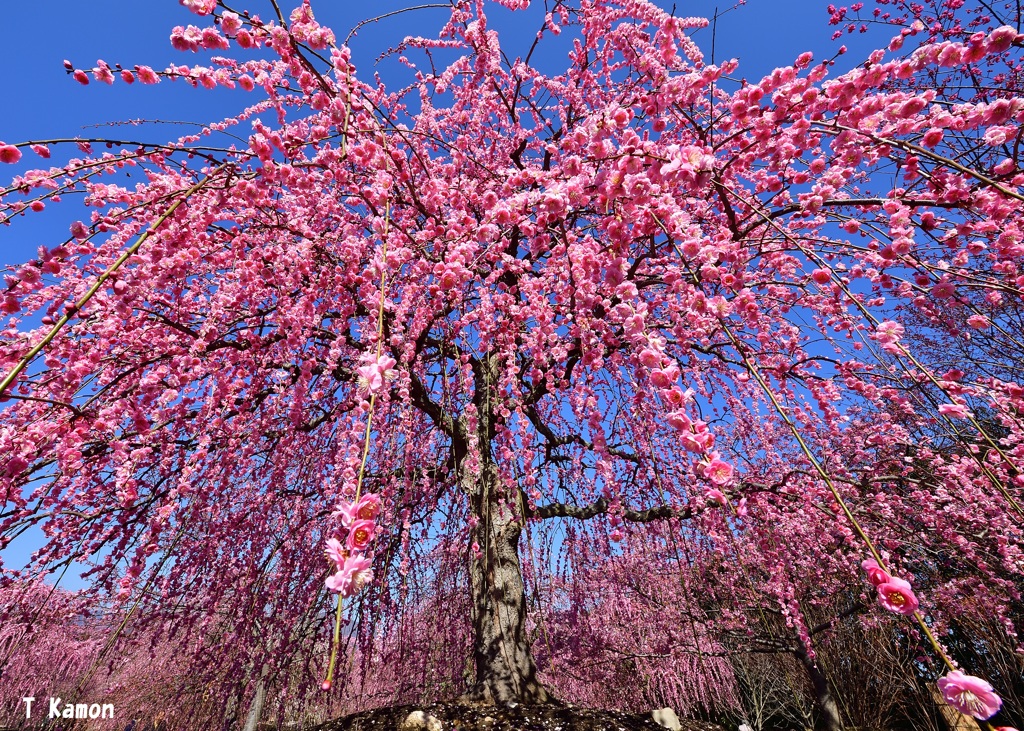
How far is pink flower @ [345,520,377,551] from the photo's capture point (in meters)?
1.13

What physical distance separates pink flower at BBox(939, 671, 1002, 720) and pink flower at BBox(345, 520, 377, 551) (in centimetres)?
137

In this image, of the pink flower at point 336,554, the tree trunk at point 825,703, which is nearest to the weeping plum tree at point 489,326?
the pink flower at point 336,554

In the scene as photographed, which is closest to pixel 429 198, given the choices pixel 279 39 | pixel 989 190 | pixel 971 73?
pixel 279 39

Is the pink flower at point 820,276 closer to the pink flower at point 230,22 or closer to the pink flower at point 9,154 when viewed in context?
the pink flower at point 230,22

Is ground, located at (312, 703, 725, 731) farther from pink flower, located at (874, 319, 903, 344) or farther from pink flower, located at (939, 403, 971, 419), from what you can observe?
pink flower, located at (874, 319, 903, 344)

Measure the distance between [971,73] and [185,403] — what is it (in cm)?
827

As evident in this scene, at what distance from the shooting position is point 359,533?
1.15 meters

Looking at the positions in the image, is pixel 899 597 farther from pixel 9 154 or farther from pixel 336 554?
pixel 9 154

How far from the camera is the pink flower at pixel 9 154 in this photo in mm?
1943

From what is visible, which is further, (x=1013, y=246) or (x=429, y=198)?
(x=429, y=198)

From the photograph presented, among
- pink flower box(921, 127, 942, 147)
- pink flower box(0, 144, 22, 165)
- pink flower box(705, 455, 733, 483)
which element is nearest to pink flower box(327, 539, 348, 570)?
pink flower box(705, 455, 733, 483)

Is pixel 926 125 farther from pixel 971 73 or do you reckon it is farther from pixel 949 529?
pixel 949 529

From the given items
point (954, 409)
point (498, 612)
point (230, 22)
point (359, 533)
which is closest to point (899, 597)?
point (359, 533)

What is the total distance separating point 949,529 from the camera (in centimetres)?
488
